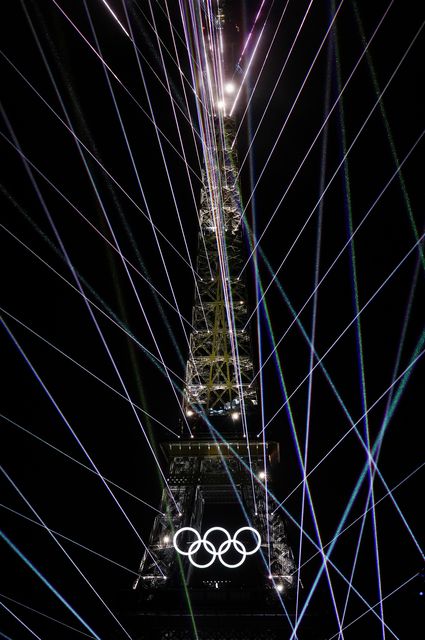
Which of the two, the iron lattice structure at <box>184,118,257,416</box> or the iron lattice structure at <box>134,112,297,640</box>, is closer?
the iron lattice structure at <box>134,112,297,640</box>

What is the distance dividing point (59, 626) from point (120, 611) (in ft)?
14.9

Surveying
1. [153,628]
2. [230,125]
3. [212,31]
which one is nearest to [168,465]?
[153,628]

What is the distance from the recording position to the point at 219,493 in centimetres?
1605

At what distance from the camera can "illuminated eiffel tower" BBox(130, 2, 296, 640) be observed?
9.59 m

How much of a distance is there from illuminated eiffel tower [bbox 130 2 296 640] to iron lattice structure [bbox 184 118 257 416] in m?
0.05

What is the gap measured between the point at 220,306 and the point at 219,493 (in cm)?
824

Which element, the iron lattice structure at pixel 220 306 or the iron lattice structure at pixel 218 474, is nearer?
the iron lattice structure at pixel 218 474

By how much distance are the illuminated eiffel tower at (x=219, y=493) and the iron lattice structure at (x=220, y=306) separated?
0.17 feet

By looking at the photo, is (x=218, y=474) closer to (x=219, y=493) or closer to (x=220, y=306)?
(x=219, y=493)

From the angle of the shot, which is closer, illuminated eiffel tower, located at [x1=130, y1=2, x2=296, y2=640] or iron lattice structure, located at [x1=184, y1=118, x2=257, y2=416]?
illuminated eiffel tower, located at [x1=130, y1=2, x2=296, y2=640]

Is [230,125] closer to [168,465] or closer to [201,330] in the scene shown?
[201,330]

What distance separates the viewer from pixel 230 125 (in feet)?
88.3

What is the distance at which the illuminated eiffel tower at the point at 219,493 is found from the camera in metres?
9.59

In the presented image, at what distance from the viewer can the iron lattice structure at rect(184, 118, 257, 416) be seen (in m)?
17.4
